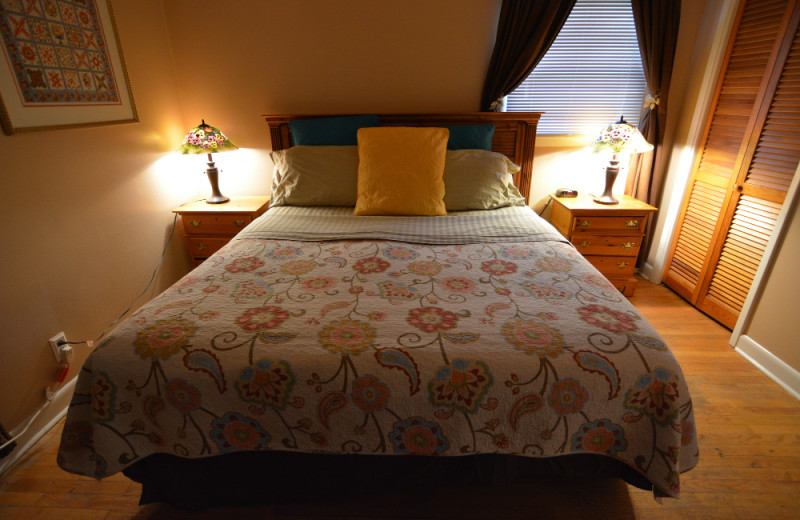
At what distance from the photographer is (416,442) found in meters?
1.11

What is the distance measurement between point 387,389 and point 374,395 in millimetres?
40

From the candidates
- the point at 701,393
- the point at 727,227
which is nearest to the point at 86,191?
the point at 701,393

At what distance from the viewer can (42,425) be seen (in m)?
1.67

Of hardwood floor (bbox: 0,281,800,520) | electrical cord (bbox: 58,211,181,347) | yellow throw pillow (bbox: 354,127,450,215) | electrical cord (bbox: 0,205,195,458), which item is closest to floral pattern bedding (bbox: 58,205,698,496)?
hardwood floor (bbox: 0,281,800,520)

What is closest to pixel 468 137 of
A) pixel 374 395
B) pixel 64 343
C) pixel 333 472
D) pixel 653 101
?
pixel 653 101

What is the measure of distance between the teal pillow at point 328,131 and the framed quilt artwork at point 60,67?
99 cm

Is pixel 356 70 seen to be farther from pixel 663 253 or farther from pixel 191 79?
pixel 663 253

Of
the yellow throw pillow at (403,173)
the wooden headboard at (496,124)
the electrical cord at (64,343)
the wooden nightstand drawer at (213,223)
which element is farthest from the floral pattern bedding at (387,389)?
the wooden headboard at (496,124)

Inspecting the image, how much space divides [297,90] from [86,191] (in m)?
1.43

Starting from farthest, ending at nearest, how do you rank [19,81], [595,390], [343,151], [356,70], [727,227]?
[356,70] < [343,151] < [727,227] < [19,81] < [595,390]

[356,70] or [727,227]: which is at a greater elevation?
[356,70]

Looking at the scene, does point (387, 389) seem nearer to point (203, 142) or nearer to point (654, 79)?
point (203, 142)

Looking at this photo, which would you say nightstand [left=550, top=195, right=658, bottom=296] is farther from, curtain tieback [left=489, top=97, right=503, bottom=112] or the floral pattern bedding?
the floral pattern bedding

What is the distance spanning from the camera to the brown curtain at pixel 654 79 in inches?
95.6
